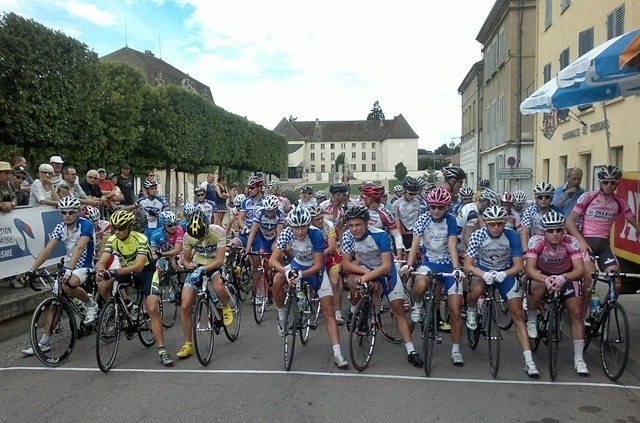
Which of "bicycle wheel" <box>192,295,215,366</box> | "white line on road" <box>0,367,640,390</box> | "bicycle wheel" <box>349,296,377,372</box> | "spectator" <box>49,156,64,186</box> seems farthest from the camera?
"spectator" <box>49,156,64,186</box>

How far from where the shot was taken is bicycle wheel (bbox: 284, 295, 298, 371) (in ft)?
21.2

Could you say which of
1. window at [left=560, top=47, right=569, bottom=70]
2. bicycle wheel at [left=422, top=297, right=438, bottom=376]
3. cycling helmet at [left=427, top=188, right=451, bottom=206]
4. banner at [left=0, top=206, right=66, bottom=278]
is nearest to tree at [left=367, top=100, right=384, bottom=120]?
window at [left=560, top=47, right=569, bottom=70]

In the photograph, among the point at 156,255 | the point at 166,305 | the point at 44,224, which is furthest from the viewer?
the point at 44,224

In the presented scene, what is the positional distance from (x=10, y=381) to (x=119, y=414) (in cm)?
178

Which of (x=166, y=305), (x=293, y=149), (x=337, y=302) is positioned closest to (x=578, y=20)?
(x=337, y=302)

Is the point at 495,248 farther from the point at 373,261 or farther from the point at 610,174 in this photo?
the point at 610,174

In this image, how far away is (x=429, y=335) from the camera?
629cm

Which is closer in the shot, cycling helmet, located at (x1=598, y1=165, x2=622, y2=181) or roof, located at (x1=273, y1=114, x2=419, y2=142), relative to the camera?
cycling helmet, located at (x1=598, y1=165, x2=622, y2=181)

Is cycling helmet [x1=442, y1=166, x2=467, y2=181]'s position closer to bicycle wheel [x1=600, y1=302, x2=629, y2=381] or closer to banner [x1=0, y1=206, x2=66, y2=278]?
bicycle wheel [x1=600, y1=302, x2=629, y2=381]

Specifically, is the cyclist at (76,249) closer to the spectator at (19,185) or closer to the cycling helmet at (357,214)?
the cycling helmet at (357,214)

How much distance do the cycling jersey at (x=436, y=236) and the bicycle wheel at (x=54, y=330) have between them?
4.20 meters

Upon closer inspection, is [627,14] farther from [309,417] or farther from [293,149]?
[293,149]

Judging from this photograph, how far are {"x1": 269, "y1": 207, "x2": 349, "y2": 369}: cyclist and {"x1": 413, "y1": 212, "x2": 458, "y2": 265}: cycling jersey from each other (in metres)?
1.26

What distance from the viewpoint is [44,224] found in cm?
1034
